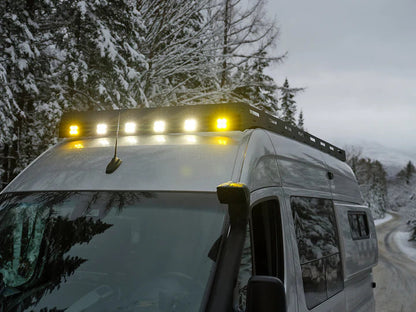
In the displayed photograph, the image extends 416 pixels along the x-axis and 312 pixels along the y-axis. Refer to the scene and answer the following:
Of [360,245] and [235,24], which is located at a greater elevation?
[235,24]

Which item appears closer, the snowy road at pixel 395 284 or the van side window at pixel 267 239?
the van side window at pixel 267 239

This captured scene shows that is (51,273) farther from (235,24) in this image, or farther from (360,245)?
(235,24)

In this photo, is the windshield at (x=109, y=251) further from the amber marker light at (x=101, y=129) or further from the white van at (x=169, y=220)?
the amber marker light at (x=101, y=129)

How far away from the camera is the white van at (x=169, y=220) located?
1.63 meters

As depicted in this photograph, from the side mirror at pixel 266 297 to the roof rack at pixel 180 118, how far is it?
103 centimetres

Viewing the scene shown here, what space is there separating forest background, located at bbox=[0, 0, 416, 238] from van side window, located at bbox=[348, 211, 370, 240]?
267 inches

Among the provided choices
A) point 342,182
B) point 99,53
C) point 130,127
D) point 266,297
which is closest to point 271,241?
point 266,297

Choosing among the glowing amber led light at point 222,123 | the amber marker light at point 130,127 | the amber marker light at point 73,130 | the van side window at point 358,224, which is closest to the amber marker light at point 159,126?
the amber marker light at point 130,127

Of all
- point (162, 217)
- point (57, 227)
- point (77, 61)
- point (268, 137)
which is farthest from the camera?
point (77, 61)

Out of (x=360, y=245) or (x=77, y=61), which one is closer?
(x=360, y=245)

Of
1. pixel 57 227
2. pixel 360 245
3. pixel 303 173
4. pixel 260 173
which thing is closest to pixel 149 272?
pixel 57 227

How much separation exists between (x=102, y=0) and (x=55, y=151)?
293 inches

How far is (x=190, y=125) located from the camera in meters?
2.38

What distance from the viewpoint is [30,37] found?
28.9 ft
